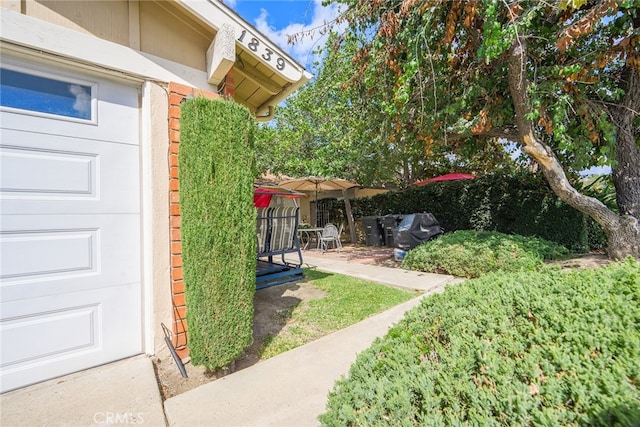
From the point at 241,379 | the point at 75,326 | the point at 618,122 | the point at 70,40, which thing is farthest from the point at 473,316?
the point at 618,122

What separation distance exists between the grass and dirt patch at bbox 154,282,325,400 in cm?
8

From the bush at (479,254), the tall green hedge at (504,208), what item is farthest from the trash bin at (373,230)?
the bush at (479,254)

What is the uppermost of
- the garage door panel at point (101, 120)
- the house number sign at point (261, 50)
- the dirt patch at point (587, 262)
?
the house number sign at point (261, 50)

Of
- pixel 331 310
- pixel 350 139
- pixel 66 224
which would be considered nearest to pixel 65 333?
pixel 66 224

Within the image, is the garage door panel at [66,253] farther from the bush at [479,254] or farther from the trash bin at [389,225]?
the trash bin at [389,225]

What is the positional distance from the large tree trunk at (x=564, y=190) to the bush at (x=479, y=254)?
3.07 ft

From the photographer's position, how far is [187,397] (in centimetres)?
221

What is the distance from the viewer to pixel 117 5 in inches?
107

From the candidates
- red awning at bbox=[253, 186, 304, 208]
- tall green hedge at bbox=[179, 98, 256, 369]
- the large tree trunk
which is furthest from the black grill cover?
tall green hedge at bbox=[179, 98, 256, 369]

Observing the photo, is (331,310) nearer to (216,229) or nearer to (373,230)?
(216,229)

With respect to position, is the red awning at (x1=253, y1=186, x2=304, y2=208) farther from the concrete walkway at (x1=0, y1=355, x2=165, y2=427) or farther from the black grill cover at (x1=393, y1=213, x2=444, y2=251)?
the black grill cover at (x1=393, y1=213, x2=444, y2=251)

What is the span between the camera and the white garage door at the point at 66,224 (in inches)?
87.9

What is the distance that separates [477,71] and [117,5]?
246 inches

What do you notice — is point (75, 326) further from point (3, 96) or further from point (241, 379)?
point (3, 96)
